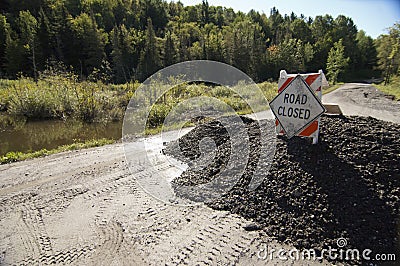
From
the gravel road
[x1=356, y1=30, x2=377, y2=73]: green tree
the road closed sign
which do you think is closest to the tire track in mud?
the gravel road

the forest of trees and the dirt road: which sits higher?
the forest of trees

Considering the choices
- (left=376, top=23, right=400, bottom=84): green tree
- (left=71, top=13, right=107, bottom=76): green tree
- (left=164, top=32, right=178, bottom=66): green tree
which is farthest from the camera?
(left=71, top=13, right=107, bottom=76): green tree

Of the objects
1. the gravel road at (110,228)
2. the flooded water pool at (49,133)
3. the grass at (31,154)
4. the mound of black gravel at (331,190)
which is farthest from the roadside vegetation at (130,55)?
the mound of black gravel at (331,190)

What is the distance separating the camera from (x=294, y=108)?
12.1 ft

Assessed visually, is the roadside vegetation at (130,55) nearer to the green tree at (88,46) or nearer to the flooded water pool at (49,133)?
the green tree at (88,46)

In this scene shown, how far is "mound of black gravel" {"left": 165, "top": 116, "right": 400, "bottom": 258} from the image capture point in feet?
8.68

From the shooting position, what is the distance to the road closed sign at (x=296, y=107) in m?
3.48

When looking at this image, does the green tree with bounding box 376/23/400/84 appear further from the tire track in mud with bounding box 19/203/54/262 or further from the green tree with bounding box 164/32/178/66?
the tire track in mud with bounding box 19/203/54/262

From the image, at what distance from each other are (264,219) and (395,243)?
1275 mm

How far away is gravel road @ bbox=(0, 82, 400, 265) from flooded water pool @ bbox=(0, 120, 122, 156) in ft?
13.4

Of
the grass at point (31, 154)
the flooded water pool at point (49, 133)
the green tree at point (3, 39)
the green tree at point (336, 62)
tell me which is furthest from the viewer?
the green tree at point (336, 62)

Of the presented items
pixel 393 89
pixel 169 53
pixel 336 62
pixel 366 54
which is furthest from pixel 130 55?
pixel 366 54

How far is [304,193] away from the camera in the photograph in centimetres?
312

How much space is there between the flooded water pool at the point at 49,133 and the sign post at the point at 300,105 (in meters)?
6.44
